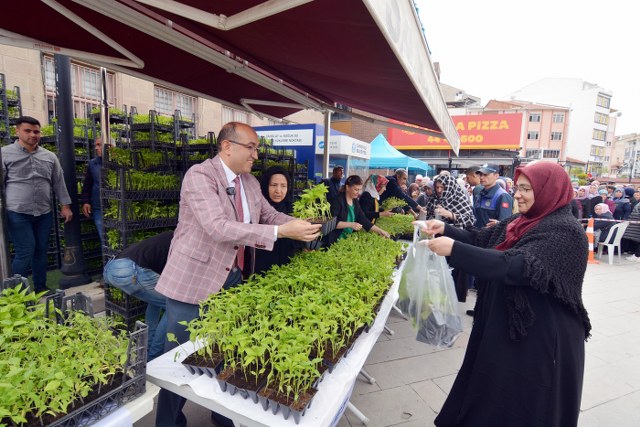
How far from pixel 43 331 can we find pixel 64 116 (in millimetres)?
4037

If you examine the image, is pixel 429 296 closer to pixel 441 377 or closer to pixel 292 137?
pixel 441 377

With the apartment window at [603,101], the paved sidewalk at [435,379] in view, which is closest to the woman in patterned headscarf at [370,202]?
the paved sidewalk at [435,379]

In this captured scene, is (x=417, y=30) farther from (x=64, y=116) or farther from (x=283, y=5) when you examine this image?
(x=64, y=116)

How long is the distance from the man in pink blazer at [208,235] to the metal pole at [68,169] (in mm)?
3444

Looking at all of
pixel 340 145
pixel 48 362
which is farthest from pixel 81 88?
pixel 48 362

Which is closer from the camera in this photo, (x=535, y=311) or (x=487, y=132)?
(x=535, y=311)

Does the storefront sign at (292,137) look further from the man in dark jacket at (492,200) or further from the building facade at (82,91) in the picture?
the man in dark jacket at (492,200)

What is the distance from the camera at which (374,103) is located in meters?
3.90

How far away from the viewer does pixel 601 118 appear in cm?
5491

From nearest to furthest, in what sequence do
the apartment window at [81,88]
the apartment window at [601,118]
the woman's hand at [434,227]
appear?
the woman's hand at [434,227], the apartment window at [81,88], the apartment window at [601,118]

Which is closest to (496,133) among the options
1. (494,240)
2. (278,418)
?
(494,240)

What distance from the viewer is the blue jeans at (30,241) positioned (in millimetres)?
3805

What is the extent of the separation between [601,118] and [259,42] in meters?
71.6

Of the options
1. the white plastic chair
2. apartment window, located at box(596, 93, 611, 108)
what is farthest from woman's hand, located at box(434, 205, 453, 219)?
apartment window, located at box(596, 93, 611, 108)
